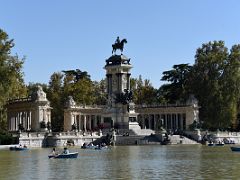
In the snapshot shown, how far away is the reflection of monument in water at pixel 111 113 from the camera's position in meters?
89.3

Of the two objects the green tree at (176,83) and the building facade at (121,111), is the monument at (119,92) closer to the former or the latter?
the building facade at (121,111)

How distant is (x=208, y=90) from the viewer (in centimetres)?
10275

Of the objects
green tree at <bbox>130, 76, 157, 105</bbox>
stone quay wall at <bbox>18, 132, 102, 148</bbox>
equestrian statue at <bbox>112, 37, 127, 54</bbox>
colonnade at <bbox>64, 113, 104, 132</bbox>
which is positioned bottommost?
stone quay wall at <bbox>18, 132, 102, 148</bbox>

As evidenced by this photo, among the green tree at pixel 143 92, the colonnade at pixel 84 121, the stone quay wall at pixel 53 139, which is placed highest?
the green tree at pixel 143 92

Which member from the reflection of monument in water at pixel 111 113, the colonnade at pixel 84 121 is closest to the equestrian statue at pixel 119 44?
the reflection of monument in water at pixel 111 113

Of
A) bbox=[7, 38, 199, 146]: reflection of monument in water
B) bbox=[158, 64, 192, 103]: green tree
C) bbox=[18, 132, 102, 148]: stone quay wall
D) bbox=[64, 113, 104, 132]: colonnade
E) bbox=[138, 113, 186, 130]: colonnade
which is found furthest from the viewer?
bbox=[158, 64, 192, 103]: green tree

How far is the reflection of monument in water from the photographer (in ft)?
293

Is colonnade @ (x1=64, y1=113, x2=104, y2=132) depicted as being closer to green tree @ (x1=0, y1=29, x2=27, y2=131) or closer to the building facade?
the building facade

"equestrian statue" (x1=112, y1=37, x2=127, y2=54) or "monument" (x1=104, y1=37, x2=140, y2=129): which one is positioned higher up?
"equestrian statue" (x1=112, y1=37, x2=127, y2=54)

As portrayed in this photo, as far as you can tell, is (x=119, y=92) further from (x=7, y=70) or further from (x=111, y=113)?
(x=7, y=70)

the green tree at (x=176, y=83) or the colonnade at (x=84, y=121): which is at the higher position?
the green tree at (x=176, y=83)

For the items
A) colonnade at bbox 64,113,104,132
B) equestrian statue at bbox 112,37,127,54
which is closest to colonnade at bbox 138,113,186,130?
colonnade at bbox 64,113,104,132

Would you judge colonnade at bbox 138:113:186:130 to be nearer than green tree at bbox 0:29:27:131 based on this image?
No

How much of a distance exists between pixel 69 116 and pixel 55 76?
14.0m
